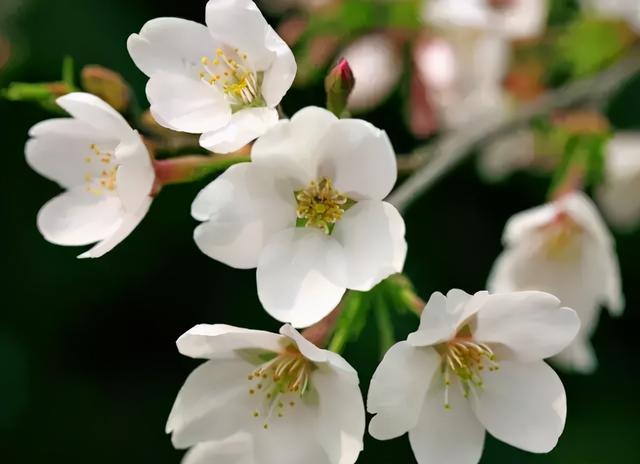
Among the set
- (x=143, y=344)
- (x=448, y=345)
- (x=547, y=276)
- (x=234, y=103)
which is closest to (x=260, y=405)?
(x=448, y=345)

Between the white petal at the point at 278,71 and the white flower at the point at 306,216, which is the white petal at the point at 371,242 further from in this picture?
the white petal at the point at 278,71

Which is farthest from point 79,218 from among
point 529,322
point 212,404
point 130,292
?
point 130,292

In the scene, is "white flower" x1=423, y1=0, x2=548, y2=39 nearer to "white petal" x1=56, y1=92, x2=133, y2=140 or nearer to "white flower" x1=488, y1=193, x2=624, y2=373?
"white flower" x1=488, y1=193, x2=624, y2=373

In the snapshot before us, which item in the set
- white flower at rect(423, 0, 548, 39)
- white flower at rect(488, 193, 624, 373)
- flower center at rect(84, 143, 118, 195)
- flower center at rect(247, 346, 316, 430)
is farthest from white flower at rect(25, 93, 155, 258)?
white flower at rect(423, 0, 548, 39)

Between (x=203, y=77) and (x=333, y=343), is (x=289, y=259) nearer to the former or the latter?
(x=333, y=343)

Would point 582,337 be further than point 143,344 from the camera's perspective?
No

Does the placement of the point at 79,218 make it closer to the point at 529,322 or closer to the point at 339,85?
the point at 339,85
